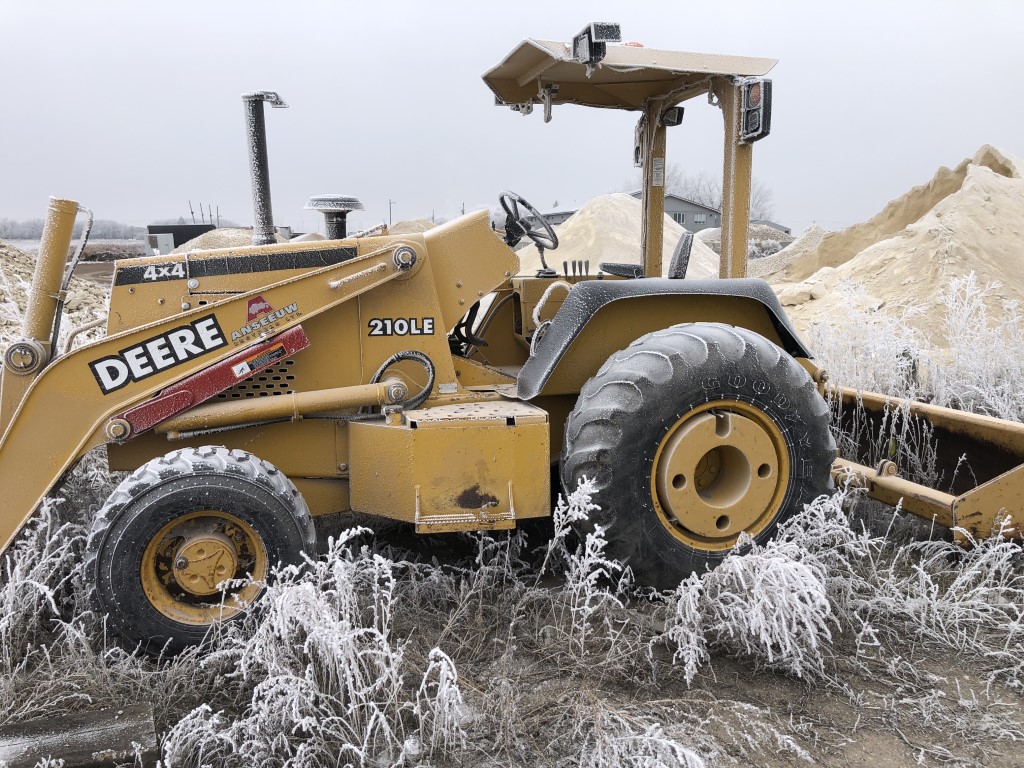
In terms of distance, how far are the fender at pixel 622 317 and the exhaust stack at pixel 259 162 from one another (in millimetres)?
1383

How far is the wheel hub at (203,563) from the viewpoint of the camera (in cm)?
292

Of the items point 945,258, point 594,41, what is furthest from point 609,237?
point 594,41

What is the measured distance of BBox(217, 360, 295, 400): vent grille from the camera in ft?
11.1

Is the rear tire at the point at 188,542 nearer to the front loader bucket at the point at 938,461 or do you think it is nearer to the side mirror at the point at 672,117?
the front loader bucket at the point at 938,461

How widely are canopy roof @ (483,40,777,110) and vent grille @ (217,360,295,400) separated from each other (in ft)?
6.19

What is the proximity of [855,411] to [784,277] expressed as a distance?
40.0 feet

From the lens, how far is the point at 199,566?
2.94m

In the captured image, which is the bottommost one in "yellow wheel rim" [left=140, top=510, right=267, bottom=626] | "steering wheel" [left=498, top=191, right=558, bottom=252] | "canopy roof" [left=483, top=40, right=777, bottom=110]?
"yellow wheel rim" [left=140, top=510, right=267, bottom=626]

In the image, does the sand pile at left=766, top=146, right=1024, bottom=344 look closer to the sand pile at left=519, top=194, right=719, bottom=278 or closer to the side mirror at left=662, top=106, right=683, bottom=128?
the sand pile at left=519, top=194, right=719, bottom=278

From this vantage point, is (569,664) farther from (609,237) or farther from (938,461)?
(609,237)

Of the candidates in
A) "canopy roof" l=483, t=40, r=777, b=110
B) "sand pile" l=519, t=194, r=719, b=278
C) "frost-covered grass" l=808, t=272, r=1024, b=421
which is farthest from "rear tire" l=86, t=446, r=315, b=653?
"sand pile" l=519, t=194, r=719, b=278

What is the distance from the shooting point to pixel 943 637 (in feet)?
10.4

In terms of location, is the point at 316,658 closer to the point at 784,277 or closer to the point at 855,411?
the point at 855,411

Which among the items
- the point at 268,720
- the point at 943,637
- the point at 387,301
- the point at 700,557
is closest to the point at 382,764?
the point at 268,720
